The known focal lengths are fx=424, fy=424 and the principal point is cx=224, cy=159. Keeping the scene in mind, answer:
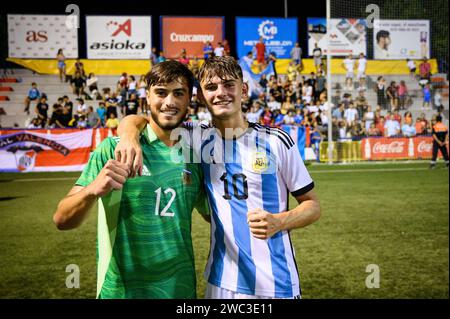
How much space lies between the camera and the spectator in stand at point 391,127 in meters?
17.1

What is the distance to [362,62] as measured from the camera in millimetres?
20547

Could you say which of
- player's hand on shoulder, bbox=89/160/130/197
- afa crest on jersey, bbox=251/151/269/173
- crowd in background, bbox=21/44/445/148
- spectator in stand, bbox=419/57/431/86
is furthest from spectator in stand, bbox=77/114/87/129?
spectator in stand, bbox=419/57/431/86

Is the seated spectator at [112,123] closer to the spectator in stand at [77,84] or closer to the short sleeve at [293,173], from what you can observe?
the spectator in stand at [77,84]

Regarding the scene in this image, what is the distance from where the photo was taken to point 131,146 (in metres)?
1.99

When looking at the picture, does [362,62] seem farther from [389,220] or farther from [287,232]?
[287,232]

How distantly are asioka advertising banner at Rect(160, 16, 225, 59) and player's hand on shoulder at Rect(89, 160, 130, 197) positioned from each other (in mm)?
20953

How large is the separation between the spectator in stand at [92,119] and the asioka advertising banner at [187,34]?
7913 mm

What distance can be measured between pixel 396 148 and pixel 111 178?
1715 centimetres

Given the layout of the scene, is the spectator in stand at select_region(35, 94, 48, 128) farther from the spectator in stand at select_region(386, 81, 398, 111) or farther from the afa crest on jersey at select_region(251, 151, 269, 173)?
the spectator in stand at select_region(386, 81, 398, 111)

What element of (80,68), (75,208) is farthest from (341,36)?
(75,208)

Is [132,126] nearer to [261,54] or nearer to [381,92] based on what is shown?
[381,92]

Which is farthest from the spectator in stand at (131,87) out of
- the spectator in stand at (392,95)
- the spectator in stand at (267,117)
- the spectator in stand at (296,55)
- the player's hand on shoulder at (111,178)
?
the player's hand on shoulder at (111,178)

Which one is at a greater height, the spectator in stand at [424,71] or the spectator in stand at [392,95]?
the spectator in stand at [424,71]

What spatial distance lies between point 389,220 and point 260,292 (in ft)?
19.2
